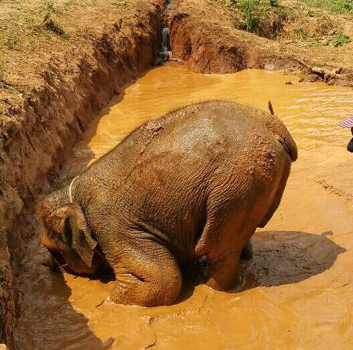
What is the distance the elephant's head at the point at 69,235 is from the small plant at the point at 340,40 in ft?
48.1

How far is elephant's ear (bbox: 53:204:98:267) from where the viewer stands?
4762 millimetres

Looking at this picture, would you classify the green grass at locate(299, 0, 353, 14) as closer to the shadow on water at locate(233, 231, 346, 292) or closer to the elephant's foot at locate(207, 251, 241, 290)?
the shadow on water at locate(233, 231, 346, 292)

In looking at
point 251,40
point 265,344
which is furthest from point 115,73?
point 265,344

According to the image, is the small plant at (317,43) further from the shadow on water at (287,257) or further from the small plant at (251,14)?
the shadow on water at (287,257)

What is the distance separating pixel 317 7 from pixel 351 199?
15641mm

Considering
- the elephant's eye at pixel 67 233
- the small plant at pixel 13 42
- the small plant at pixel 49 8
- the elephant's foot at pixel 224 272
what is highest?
the small plant at pixel 49 8

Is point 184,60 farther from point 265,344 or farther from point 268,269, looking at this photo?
point 265,344

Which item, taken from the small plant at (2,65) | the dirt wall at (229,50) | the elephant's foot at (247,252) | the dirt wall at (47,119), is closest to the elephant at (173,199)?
the elephant's foot at (247,252)

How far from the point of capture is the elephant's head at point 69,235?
480cm

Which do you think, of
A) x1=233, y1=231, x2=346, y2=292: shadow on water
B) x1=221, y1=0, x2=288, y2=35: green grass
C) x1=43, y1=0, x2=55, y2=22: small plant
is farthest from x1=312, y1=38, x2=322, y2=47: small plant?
x1=233, y1=231, x2=346, y2=292: shadow on water

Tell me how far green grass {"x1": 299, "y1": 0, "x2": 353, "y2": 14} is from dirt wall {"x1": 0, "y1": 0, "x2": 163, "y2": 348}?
29.5 ft

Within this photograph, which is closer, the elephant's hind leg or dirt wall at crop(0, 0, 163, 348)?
the elephant's hind leg

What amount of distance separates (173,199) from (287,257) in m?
1.92

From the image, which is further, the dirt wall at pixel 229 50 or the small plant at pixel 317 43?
the small plant at pixel 317 43
